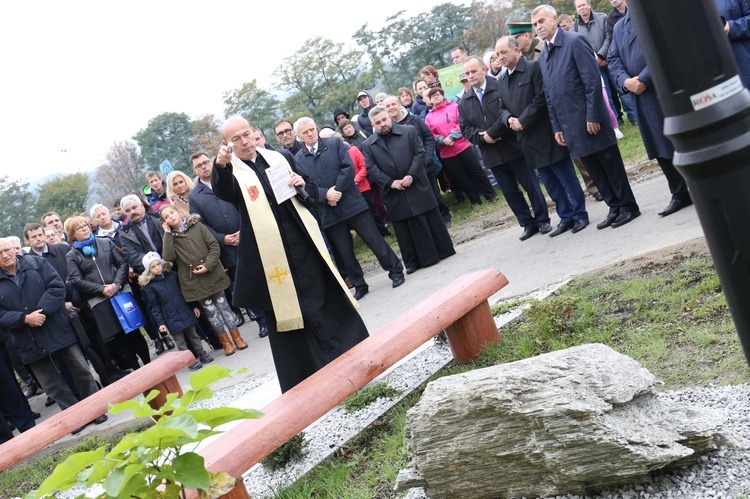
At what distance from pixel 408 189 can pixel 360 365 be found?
6181mm

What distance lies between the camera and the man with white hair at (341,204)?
10.8 meters

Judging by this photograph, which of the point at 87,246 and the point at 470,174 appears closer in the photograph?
the point at 87,246

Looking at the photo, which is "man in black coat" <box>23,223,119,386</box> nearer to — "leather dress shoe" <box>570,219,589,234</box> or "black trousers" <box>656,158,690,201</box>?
"leather dress shoe" <box>570,219,589,234</box>

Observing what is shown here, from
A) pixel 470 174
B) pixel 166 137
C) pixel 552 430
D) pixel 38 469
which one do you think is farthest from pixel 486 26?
pixel 552 430

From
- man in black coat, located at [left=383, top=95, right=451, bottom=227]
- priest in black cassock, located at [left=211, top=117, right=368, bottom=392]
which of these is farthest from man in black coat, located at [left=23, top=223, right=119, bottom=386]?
priest in black cassock, located at [left=211, top=117, right=368, bottom=392]

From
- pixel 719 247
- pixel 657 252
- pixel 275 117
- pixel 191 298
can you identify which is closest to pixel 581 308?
pixel 657 252

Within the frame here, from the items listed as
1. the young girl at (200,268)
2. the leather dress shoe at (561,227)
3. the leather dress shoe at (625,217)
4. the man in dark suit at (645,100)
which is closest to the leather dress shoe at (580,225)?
the leather dress shoe at (561,227)

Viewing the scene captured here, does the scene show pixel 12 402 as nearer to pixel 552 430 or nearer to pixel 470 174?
pixel 470 174

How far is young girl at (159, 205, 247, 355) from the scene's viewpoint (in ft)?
33.9

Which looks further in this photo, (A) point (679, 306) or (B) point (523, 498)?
(A) point (679, 306)

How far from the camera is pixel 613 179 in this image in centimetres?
854

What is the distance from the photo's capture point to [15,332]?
9547mm

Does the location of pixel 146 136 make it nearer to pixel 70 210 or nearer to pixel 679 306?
pixel 70 210

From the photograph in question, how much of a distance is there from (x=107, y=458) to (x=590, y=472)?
6.10 ft
